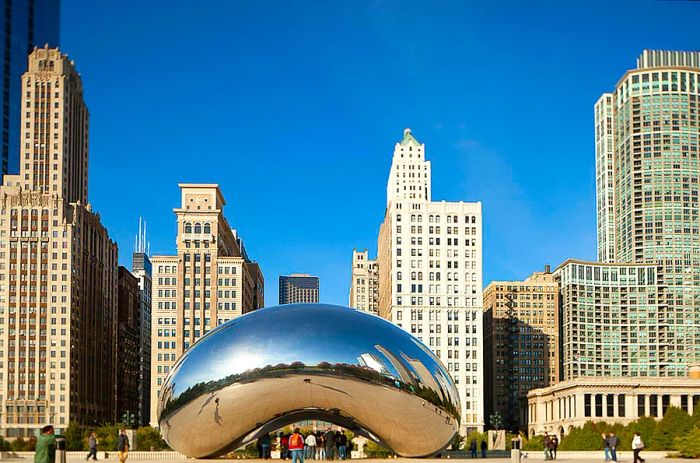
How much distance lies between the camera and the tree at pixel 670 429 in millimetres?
66125

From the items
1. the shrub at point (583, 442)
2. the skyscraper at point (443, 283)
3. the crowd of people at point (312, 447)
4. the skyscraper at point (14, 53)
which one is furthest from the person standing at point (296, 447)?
the skyscraper at point (14, 53)

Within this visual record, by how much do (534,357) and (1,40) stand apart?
104099 millimetres

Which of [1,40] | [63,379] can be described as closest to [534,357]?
[63,379]

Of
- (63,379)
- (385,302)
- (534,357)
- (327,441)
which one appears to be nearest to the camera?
(327,441)

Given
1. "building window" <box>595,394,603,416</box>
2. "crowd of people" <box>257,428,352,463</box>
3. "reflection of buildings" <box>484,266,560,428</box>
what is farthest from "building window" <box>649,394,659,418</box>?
"crowd of people" <box>257,428,352,463</box>

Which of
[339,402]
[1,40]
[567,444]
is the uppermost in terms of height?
[1,40]

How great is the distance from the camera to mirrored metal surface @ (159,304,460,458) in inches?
1192

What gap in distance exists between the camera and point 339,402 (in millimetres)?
31000

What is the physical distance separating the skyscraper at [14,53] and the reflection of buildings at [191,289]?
49.3 m

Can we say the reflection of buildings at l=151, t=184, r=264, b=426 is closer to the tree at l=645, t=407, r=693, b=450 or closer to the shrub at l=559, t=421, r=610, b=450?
the tree at l=645, t=407, r=693, b=450

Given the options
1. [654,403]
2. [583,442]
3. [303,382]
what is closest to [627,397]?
[654,403]

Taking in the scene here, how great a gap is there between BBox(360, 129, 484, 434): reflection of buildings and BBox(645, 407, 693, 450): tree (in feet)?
182

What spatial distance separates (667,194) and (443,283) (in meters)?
68.4

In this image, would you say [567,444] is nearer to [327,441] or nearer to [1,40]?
[327,441]
